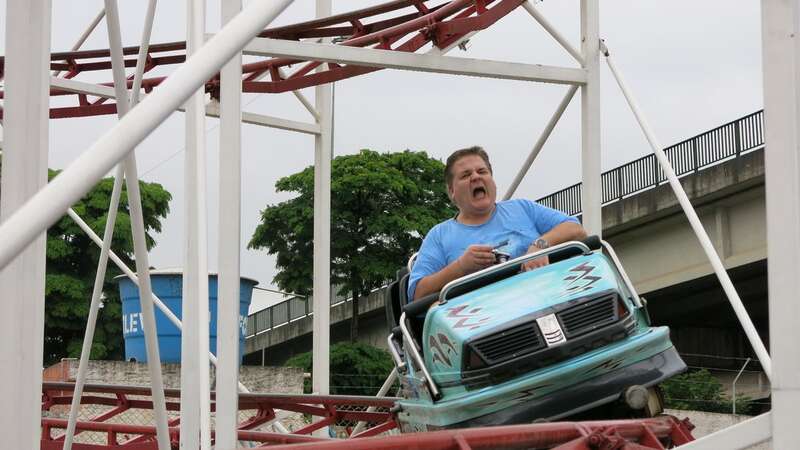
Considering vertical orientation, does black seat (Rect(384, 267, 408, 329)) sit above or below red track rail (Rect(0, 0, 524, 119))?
below

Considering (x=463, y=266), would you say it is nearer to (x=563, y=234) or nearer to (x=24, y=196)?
(x=563, y=234)

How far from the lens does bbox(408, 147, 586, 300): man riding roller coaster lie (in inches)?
206

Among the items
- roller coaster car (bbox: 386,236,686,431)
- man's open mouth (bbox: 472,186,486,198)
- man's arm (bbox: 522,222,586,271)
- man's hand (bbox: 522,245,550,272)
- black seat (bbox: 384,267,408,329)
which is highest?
man's open mouth (bbox: 472,186,486,198)

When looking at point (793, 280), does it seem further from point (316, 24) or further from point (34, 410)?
point (316, 24)

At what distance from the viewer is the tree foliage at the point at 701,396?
14.3 m

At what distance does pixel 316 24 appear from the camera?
8047mm

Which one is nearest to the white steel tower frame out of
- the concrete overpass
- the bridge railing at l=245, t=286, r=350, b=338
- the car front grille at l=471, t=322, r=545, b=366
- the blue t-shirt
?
the blue t-shirt

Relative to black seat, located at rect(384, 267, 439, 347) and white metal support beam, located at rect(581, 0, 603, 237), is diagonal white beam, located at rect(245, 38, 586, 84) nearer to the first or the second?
white metal support beam, located at rect(581, 0, 603, 237)

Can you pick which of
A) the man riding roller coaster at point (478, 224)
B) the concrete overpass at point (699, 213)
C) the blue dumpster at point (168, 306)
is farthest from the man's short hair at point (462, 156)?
the concrete overpass at point (699, 213)

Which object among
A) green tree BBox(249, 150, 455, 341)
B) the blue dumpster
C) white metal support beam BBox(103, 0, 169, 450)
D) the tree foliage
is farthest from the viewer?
green tree BBox(249, 150, 455, 341)

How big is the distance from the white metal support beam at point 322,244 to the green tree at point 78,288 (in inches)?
666

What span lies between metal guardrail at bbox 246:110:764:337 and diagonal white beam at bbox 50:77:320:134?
9752 mm

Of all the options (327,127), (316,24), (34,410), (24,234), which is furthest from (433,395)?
(327,127)

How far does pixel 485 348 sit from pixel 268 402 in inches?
205
